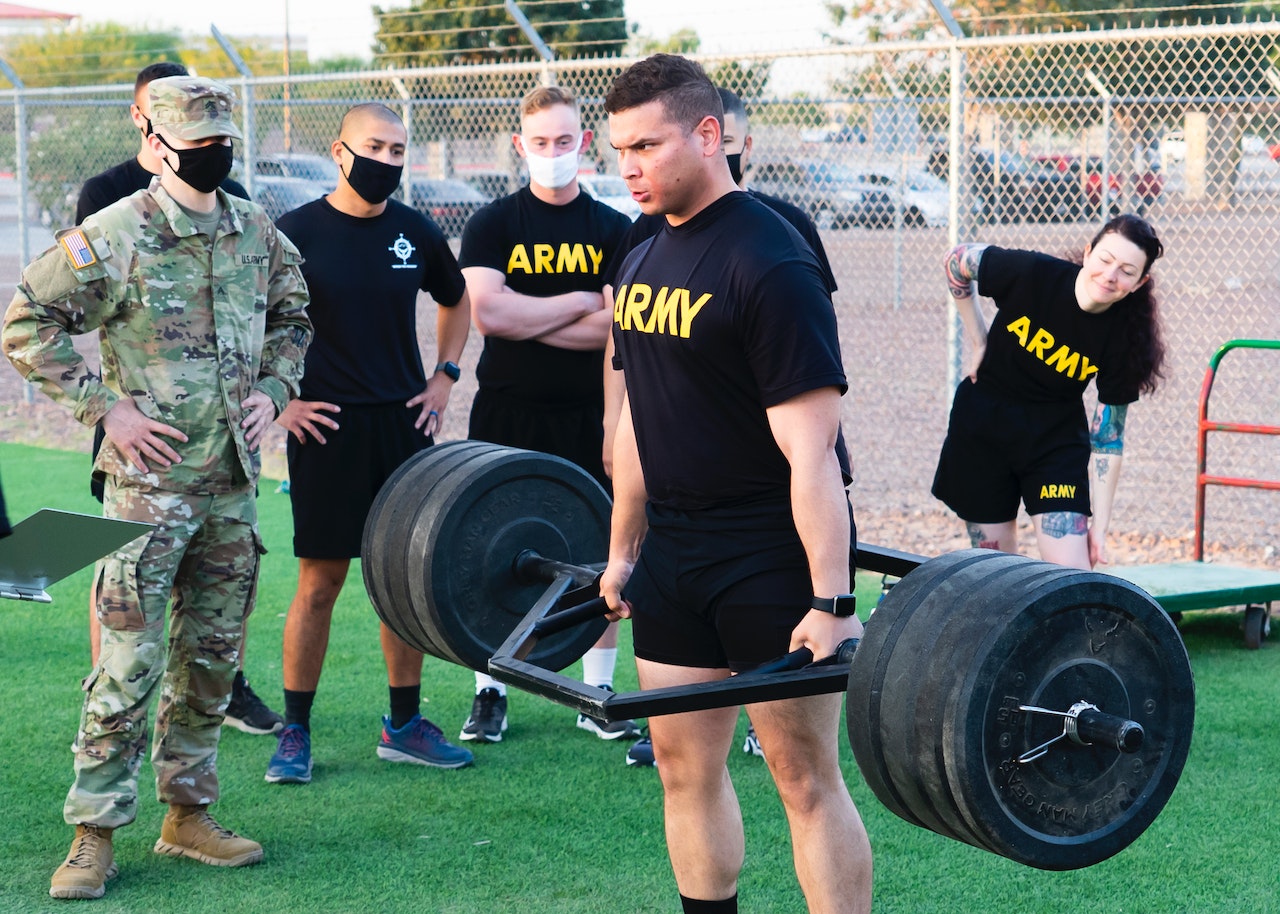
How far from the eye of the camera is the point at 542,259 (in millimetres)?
4730

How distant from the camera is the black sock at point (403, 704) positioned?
463 centimetres

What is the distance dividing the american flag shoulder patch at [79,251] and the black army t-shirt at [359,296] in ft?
3.19

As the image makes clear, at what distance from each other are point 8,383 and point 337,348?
9.71 meters

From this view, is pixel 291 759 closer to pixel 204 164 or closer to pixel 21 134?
pixel 204 164

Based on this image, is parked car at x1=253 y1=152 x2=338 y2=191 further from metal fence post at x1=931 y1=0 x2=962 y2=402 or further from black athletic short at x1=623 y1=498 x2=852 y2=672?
black athletic short at x1=623 y1=498 x2=852 y2=672

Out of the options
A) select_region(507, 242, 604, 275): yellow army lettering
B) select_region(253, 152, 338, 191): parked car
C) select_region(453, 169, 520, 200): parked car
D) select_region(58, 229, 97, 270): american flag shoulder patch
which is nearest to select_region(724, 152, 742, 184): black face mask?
select_region(507, 242, 604, 275): yellow army lettering

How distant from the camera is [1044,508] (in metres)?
4.69

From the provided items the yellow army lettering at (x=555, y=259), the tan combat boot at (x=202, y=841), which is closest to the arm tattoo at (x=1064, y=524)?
the yellow army lettering at (x=555, y=259)

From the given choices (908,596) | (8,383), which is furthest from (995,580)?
(8,383)

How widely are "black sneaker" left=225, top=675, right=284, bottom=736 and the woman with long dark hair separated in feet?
8.06

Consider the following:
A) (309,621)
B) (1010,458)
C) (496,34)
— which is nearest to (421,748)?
(309,621)

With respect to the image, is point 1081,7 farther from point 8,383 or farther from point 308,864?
point 308,864

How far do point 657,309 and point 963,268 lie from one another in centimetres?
229

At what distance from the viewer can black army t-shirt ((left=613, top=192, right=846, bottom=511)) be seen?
8.64ft
